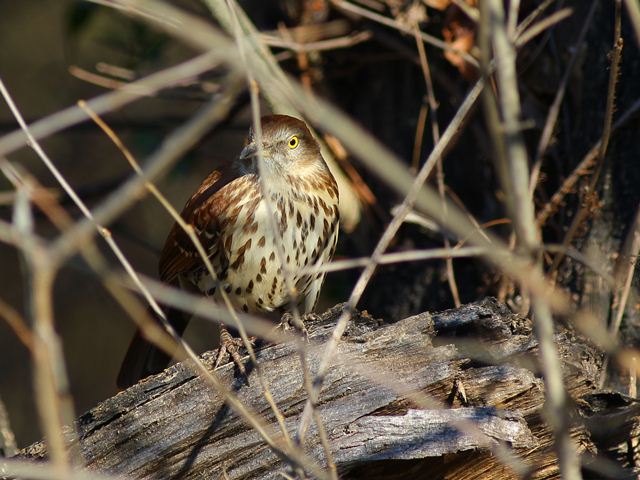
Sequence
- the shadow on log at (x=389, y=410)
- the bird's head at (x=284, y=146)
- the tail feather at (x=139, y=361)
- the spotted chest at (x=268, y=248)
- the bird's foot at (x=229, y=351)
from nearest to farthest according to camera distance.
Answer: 1. the shadow on log at (x=389, y=410)
2. the bird's foot at (x=229, y=351)
3. the spotted chest at (x=268, y=248)
4. the bird's head at (x=284, y=146)
5. the tail feather at (x=139, y=361)

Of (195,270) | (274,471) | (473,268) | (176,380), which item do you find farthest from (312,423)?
(473,268)

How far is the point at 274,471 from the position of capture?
117 inches

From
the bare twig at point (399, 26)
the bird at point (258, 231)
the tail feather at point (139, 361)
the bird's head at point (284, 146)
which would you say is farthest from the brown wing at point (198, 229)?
the bare twig at point (399, 26)

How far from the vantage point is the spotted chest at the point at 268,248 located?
3.83m

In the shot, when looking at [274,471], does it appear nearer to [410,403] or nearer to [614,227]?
[410,403]

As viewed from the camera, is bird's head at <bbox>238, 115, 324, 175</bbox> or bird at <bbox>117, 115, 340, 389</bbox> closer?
bird at <bbox>117, 115, 340, 389</bbox>

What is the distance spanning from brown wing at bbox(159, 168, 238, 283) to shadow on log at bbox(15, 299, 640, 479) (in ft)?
A: 2.96

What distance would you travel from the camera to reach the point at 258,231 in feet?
12.5

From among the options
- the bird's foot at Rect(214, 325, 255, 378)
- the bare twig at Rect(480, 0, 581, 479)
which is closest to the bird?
the bird's foot at Rect(214, 325, 255, 378)

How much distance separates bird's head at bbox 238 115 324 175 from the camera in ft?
13.2

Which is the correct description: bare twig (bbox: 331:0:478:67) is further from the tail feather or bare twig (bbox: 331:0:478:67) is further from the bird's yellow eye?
the tail feather

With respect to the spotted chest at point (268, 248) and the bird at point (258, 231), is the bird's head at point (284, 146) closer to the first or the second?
the bird at point (258, 231)

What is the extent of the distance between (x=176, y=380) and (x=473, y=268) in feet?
5.76

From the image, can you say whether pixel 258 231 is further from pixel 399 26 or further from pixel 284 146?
pixel 399 26
